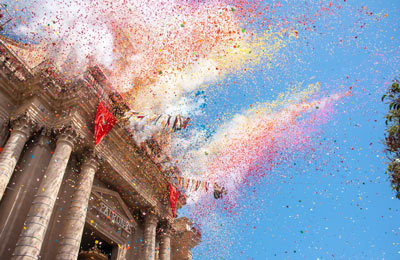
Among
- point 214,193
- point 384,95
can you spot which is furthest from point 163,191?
point 384,95

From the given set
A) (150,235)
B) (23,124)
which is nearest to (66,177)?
(23,124)

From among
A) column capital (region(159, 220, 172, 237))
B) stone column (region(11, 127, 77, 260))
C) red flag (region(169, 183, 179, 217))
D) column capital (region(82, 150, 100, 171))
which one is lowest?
stone column (region(11, 127, 77, 260))

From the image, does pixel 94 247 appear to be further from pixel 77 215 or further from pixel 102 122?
pixel 102 122

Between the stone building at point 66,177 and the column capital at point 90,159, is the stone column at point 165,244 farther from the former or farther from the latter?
the column capital at point 90,159

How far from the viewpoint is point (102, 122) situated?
13.3 metres

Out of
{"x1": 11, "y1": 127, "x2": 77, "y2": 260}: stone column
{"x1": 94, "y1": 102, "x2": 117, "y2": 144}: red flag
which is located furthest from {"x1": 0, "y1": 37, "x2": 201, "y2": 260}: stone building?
{"x1": 94, "y1": 102, "x2": 117, "y2": 144}: red flag

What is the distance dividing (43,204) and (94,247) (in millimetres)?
5553

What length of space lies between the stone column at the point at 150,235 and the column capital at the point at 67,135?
7351 millimetres

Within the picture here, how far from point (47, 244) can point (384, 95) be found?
1283cm

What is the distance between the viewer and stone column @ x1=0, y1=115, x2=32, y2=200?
9445 millimetres

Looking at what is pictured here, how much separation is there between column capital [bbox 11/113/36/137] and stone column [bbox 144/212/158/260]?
871 cm

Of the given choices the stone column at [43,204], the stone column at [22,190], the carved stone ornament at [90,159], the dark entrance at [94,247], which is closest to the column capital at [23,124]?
the stone column at [22,190]

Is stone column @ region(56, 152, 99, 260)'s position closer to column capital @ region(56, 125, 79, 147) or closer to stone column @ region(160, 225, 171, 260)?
column capital @ region(56, 125, 79, 147)

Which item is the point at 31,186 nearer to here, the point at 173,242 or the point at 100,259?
the point at 100,259
